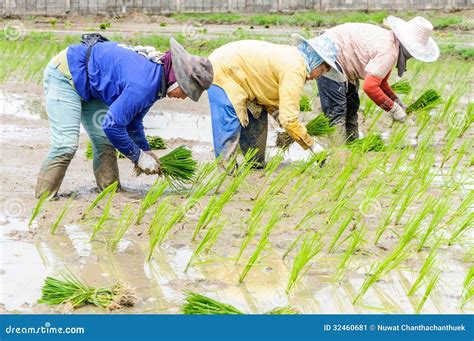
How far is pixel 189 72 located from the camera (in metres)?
4.86

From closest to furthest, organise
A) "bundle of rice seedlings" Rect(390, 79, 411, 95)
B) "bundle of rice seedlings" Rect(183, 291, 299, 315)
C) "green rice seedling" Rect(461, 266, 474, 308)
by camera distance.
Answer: "bundle of rice seedlings" Rect(183, 291, 299, 315)
"green rice seedling" Rect(461, 266, 474, 308)
"bundle of rice seedlings" Rect(390, 79, 411, 95)

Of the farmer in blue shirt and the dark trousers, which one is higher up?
the farmer in blue shirt

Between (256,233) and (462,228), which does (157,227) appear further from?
(462,228)

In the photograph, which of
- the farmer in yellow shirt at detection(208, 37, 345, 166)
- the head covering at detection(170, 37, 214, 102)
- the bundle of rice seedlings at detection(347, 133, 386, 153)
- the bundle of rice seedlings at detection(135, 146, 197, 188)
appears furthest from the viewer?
the bundle of rice seedlings at detection(347, 133, 386, 153)

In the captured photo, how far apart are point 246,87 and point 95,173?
1.08 meters

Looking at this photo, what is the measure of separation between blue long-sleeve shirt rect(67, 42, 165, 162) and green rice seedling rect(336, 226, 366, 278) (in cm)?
125

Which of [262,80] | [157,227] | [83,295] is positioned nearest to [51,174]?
[157,227]

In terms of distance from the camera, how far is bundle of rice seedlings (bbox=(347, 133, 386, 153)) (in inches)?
251

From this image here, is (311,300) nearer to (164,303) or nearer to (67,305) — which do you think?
(164,303)

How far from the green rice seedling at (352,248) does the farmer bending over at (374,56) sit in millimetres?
1978

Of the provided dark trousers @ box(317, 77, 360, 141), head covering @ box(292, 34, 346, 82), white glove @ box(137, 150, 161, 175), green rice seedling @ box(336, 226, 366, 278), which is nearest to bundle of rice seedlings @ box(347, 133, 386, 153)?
dark trousers @ box(317, 77, 360, 141)

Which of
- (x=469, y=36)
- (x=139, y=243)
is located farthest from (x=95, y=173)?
(x=469, y=36)

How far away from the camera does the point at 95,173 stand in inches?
221

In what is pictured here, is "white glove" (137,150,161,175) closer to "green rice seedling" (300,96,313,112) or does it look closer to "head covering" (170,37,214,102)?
"head covering" (170,37,214,102)
